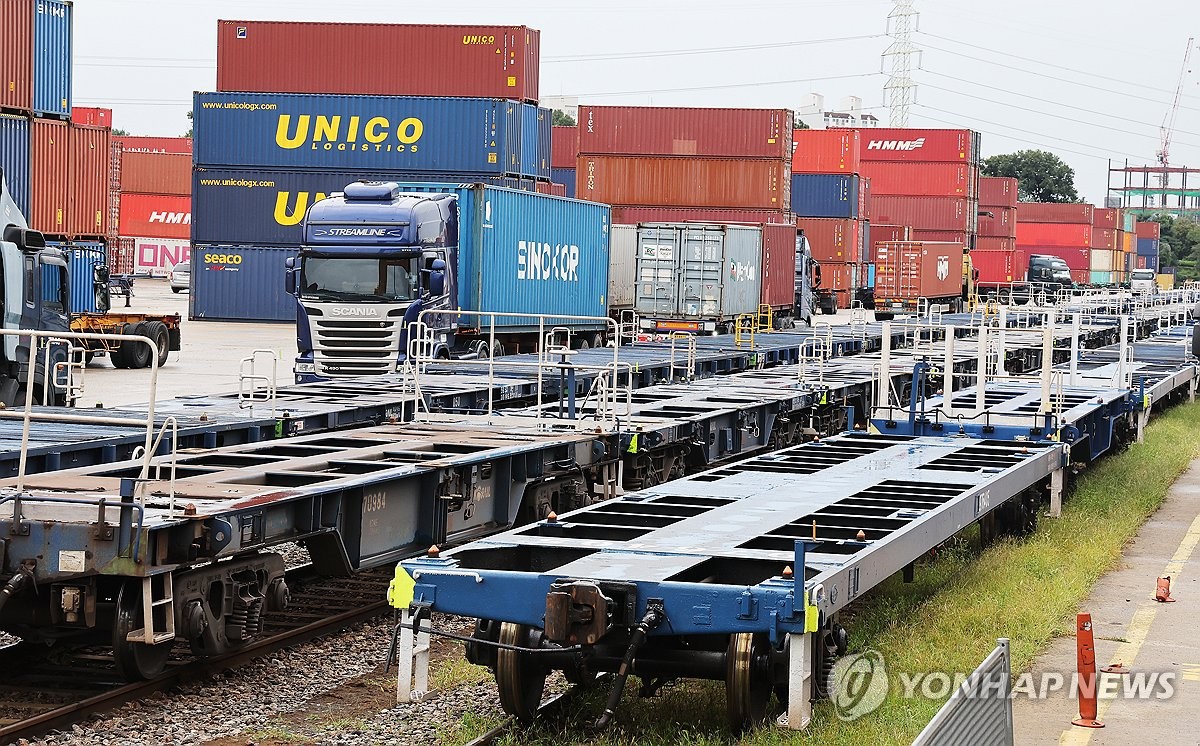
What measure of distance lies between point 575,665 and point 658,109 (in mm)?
→ 45227

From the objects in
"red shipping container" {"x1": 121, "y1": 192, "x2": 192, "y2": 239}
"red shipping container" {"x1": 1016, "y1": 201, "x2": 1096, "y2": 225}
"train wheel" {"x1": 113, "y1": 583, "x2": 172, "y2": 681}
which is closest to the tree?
"red shipping container" {"x1": 1016, "y1": 201, "x2": 1096, "y2": 225}

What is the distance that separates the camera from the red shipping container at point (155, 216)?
88750mm

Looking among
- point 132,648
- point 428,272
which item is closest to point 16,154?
point 428,272

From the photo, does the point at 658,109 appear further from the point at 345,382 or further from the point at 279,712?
the point at 279,712

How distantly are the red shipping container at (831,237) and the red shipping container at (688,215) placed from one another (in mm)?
12952

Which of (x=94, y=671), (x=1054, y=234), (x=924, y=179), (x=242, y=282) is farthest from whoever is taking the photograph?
(x=1054, y=234)

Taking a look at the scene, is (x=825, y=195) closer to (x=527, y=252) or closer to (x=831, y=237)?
(x=831, y=237)

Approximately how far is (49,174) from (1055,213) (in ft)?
297

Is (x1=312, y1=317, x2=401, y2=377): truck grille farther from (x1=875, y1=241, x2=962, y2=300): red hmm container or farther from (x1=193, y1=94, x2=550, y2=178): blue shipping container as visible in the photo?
(x1=875, y1=241, x2=962, y2=300): red hmm container

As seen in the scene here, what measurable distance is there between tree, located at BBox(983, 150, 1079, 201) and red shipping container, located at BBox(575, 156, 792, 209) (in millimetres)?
103128

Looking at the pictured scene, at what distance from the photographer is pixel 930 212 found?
81.8 m

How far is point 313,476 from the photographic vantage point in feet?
35.9

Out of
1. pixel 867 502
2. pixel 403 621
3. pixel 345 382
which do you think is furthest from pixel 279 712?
pixel 345 382

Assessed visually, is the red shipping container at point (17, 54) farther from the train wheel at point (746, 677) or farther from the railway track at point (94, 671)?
the train wheel at point (746, 677)
